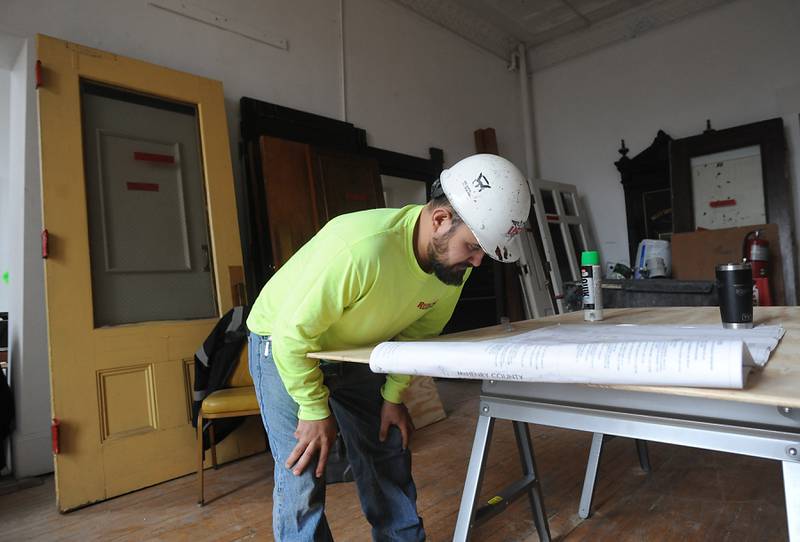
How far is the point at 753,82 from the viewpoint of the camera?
4.30 metres

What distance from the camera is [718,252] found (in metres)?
3.96

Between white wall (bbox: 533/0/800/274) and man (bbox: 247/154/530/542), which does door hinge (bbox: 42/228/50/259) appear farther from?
white wall (bbox: 533/0/800/274)

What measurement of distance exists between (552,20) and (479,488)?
211 inches

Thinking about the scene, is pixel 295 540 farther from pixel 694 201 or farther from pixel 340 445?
pixel 694 201

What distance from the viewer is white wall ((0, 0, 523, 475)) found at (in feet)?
7.68

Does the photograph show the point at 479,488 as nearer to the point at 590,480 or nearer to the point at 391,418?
the point at 391,418

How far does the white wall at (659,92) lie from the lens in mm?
4207

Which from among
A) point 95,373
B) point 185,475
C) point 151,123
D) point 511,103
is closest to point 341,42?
point 151,123

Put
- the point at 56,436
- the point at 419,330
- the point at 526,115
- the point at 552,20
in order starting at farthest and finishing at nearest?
the point at 526,115 → the point at 552,20 → the point at 56,436 → the point at 419,330

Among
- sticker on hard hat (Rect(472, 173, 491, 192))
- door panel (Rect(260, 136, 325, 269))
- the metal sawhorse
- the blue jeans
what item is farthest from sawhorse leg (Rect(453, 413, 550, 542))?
door panel (Rect(260, 136, 325, 269))

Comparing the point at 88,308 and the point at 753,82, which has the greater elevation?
the point at 753,82

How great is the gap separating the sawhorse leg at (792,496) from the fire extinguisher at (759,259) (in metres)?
3.83

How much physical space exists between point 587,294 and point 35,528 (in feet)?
7.36

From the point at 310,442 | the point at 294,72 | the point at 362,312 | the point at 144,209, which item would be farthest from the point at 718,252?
the point at 144,209
